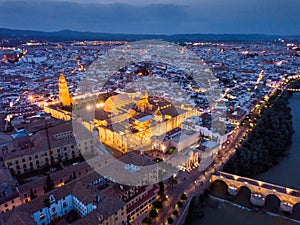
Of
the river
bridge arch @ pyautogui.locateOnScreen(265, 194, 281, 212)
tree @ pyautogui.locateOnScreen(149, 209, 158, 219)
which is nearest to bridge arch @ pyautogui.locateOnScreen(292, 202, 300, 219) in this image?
the river

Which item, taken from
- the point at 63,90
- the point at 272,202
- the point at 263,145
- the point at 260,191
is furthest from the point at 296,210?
the point at 63,90

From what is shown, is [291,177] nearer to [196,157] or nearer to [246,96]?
[196,157]

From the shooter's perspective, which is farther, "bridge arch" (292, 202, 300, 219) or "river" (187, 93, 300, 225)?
"bridge arch" (292, 202, 300, 219)

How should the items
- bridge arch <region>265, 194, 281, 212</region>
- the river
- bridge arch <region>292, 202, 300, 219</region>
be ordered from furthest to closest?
1. bridge arch <region>265, 194, 281, 212</region>
2. bridge arch <region>292, 202, 300, 219</region>
3. the river

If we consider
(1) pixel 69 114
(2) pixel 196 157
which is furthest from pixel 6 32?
(2) pixel 196 157

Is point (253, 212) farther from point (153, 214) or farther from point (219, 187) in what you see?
point (153, 214)

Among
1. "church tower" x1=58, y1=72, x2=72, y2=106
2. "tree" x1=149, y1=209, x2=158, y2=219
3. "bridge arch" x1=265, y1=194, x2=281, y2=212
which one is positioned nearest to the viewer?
"tree" x1=149, y1=209, x2=158, y2=219

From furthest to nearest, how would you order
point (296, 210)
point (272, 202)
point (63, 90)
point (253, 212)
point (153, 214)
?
point (63, 90) → point (272, 202) → point (253, 212) → point (296, 210) → point (153, 214)

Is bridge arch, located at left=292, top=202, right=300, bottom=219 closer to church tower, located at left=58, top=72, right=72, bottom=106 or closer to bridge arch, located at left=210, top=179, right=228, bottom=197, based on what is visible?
bridge arch, located at left=210, top=179, right=228, bottom=197
